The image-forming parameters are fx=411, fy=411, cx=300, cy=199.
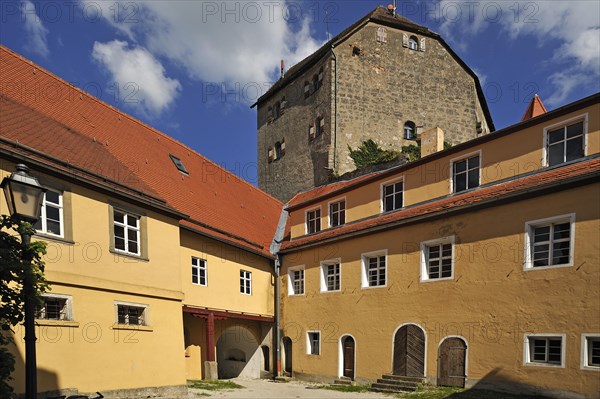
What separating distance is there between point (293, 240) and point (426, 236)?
7265 mm

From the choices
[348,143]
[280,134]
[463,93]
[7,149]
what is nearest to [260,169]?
[280,134]

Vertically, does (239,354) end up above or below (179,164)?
below

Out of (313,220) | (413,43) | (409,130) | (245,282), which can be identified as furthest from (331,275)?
(413,43)

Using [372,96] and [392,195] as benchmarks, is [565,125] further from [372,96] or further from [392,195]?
[372,96]

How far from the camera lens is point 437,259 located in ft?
44.9

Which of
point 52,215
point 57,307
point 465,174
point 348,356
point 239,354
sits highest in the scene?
point 465,174

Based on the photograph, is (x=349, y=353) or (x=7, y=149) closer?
(x=7, y=149)

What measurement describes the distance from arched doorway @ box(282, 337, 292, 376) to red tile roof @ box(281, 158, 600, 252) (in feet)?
15.8

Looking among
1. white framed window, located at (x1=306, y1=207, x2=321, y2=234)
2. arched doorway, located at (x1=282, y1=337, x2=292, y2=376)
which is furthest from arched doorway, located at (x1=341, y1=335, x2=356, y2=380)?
white framed window, located at (x1=306, y1=207, x2=321, y2=234)

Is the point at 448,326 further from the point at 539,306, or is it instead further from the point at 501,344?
the point at 539,306

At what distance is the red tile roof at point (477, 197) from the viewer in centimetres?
1064

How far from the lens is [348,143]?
2978cm

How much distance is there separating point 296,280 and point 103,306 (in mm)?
10054

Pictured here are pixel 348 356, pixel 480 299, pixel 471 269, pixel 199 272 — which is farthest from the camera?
pixel 348 356
